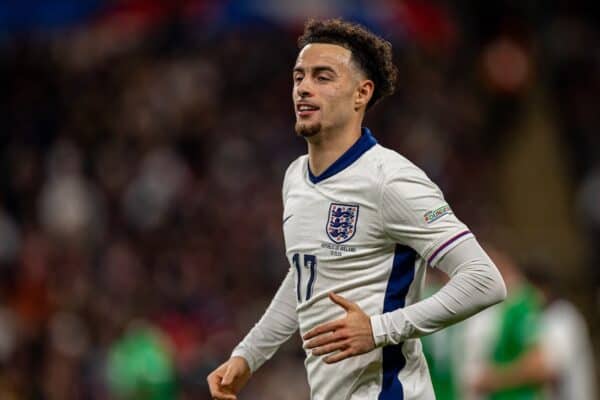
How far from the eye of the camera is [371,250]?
496 centimetres

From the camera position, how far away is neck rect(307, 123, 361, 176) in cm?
518

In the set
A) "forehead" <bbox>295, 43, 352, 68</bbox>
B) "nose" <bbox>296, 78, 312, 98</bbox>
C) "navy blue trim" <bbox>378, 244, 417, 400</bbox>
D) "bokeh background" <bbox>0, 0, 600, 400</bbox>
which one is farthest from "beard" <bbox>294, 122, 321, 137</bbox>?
"bokeh background" <bbox>0, 0, 600, 400</bbox>

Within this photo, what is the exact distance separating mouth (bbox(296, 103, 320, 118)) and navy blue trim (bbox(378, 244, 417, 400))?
60 cm

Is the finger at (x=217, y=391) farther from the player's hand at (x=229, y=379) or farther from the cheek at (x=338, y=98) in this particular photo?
the cheek at (x=338, y=98)

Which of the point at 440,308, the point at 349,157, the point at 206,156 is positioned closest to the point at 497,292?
the point at 440,308

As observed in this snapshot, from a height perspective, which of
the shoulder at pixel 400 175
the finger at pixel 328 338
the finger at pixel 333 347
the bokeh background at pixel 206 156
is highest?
the shoulder at pixel 400 175

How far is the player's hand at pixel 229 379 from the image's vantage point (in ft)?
17.4

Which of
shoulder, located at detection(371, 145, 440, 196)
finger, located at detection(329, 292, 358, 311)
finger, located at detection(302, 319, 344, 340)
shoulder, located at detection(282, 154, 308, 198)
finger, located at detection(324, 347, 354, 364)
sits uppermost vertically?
shoulder, located at detection(371, 145, 440, 196)

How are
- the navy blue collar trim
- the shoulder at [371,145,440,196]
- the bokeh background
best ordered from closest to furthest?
the shoulder at [371,145,440,196], the navy blue collar trim, the bokeh background

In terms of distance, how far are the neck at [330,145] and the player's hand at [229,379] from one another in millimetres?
827

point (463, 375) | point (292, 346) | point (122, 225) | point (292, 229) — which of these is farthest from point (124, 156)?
point (292, 229)

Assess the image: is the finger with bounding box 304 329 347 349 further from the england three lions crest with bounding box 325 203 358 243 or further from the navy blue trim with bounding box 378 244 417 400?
the england three lions crest with bounding box 325 203 358 243

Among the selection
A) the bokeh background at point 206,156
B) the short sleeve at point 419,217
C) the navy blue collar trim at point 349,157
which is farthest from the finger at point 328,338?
the bokeh background at point 206,156

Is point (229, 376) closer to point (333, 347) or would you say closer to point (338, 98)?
point (333, 347)
